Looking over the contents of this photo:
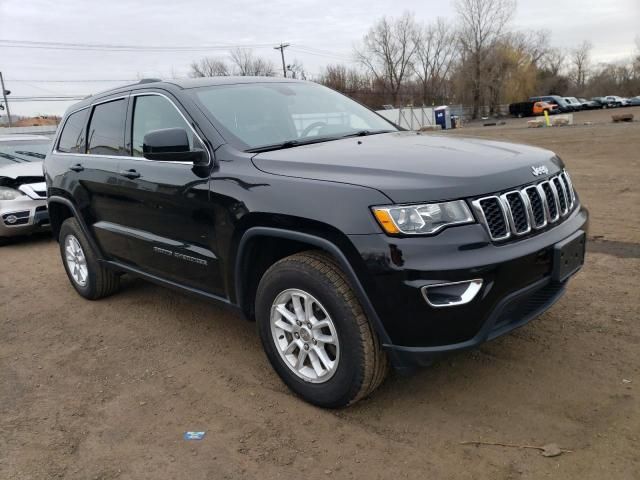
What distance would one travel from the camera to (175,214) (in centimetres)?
353

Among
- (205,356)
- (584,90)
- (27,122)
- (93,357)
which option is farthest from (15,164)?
(584,90)

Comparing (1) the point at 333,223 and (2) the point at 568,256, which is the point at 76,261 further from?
(2) the point at 568,256

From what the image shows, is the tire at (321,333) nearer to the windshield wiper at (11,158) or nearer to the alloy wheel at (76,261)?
the alloy wheel at (76,261)


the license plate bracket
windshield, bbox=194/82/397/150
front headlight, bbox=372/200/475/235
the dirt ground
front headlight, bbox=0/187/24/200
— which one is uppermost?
windshield, bbox=194/82/397/150

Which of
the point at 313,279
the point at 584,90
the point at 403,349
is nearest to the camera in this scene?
the point at 403,349

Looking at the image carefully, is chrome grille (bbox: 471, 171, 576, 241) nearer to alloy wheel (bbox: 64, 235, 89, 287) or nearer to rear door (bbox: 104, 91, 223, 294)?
rear door (bbox: 104, 91, 223, 294)

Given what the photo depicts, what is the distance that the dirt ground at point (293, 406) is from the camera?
101 inches

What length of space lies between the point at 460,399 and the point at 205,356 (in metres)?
1.81

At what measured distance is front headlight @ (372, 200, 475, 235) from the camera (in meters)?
2.45

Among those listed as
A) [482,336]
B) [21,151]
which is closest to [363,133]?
[482,336]

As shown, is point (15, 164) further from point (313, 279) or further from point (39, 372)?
point (313, 279)

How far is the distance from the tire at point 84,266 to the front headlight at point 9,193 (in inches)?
123

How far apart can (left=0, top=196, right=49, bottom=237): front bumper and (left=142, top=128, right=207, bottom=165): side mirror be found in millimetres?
5462

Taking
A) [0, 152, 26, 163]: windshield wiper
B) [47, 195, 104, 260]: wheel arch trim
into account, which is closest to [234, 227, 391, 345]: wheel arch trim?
[47, 195, 104, 260]: wheel arch trim
